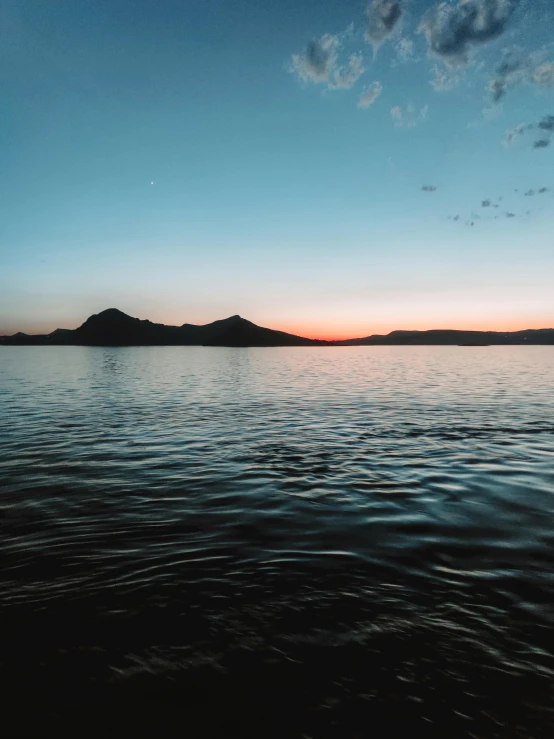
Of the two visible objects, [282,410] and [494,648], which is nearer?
[494,648]

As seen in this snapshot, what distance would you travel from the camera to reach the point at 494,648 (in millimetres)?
5242

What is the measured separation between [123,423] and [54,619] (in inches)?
690

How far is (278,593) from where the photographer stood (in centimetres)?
651

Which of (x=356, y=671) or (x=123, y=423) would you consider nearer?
(x=356, y=671)

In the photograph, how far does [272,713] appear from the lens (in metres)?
4.29

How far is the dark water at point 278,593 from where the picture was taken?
4.38m

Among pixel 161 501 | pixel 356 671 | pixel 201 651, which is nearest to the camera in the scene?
pixel 356 671

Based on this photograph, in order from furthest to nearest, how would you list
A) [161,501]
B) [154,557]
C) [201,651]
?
1. [161,501]
2. [154,557]
3. [201,651]

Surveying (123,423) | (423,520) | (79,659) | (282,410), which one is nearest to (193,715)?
(79,659)

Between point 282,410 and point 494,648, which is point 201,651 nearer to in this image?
point 494,648

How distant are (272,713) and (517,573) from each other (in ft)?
16.4

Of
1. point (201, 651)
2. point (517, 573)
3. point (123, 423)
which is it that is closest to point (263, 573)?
point (201, 651)

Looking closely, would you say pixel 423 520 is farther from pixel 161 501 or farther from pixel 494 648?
pixel 161 501

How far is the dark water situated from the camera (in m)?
4.38
